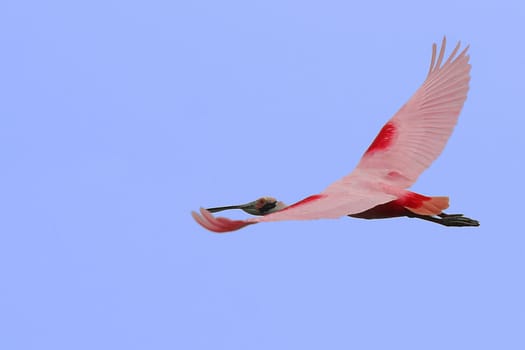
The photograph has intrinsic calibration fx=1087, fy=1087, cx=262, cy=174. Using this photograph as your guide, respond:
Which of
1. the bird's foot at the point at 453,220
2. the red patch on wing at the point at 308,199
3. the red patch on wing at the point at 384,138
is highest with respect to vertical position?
the red patch on wing at the point at 384,138

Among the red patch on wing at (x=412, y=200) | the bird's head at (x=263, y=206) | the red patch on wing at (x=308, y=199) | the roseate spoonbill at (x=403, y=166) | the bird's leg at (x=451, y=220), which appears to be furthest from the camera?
the bird's head at (x=263, y=206)

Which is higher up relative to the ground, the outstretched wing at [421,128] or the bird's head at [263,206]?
the outstretched wing at [421,128]

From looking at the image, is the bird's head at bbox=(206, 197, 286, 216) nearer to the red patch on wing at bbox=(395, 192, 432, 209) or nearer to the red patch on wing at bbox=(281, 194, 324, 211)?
the red patch on wing at bbox=(395, 192, 432, 209)

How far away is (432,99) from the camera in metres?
8.86

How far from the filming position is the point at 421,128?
862 centimetres

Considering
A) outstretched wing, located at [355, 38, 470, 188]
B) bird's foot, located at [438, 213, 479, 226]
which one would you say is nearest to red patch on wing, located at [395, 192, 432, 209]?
outstretched wing, located at [355, 38, 470, 188]

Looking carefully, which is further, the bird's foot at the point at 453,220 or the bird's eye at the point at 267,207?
the bird's eye at the point at 267,207

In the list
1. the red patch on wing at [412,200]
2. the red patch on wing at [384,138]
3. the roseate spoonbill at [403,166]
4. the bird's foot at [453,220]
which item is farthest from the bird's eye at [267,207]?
the bird's foot at [453,220]

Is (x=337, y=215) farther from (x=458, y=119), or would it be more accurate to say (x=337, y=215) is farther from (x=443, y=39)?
(x=443, y=39)

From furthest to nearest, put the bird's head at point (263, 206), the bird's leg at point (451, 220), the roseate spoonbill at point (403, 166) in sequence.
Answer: the bird's head at point (263, 206)
the bird's leg at point (451, 220)
the roseate spoonbill at point (403, 166)

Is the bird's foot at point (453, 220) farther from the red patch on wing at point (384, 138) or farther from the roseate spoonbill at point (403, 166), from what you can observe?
the red patch on wing at point (384, 138)

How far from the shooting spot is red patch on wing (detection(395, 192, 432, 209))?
25.2 ft

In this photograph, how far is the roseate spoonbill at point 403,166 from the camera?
23.1ft

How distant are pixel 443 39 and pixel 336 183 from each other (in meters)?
2.05
